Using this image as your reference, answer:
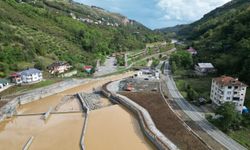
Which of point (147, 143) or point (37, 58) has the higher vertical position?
point (37, 58)

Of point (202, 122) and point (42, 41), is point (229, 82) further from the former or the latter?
point (42, 41)

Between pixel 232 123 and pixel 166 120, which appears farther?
pixel 166 120

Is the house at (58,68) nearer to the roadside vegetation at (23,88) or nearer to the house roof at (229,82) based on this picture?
the roadside vegetation at (23,88)

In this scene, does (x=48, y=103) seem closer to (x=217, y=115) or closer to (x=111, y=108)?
(x=111, y=108)

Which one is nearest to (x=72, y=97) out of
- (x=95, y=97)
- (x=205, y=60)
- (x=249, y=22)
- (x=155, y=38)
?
(x=95, y=97)

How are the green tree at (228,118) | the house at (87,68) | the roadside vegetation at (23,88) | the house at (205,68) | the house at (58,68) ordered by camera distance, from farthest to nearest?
the house at (87,68), the house at (58,68), the house at (205,68), the roadside vegetation at (23,88), the green tree at (228,118)

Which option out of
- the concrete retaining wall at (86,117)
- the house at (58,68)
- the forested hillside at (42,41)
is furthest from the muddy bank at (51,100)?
the forested hillside at (42,41)

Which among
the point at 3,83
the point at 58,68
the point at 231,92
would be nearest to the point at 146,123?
the point at 231,92
